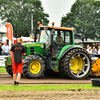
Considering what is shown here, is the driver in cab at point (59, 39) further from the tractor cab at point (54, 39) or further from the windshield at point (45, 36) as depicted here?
the windshield at point (45, 36)

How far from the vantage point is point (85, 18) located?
62.4 metres

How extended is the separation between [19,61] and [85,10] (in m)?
54.8

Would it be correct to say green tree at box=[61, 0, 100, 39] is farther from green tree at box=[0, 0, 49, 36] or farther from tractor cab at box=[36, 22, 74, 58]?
tractor cab at box=[36, 22, 74, 58]

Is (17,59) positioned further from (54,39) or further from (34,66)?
(54,39)

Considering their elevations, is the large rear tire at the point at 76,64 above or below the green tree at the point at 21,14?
below

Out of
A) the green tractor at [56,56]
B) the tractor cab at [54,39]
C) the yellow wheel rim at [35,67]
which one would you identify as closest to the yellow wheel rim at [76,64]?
the green tractor at [56,56]

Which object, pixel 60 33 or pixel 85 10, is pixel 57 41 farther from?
pixel 85 10

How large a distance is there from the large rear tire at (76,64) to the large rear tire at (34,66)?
0.91m

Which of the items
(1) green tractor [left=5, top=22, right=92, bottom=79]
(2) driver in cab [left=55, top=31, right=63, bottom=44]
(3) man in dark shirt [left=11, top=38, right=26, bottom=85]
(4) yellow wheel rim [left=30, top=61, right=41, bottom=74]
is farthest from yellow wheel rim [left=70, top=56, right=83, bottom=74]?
(3) man in dark shirt [left=11, top=38, right=26, bottom=85]

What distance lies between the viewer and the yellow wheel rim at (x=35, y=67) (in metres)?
12.0

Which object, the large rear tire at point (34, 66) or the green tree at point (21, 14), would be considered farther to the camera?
the green tree at point (21, 14)

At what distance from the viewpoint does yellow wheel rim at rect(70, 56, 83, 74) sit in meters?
12.6

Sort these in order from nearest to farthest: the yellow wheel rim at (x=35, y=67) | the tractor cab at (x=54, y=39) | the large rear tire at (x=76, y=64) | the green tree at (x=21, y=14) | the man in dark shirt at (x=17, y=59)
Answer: the man in dark shirt at (x=17, y=59) → the yellow wheel rim at (x=35, y=67) → the large rear tire at (x=76, y=64) → the tractor cab at (x=54, y=39) → the green tree at (x=21, y=14)

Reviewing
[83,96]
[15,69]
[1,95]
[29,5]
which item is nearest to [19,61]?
[15,69]
